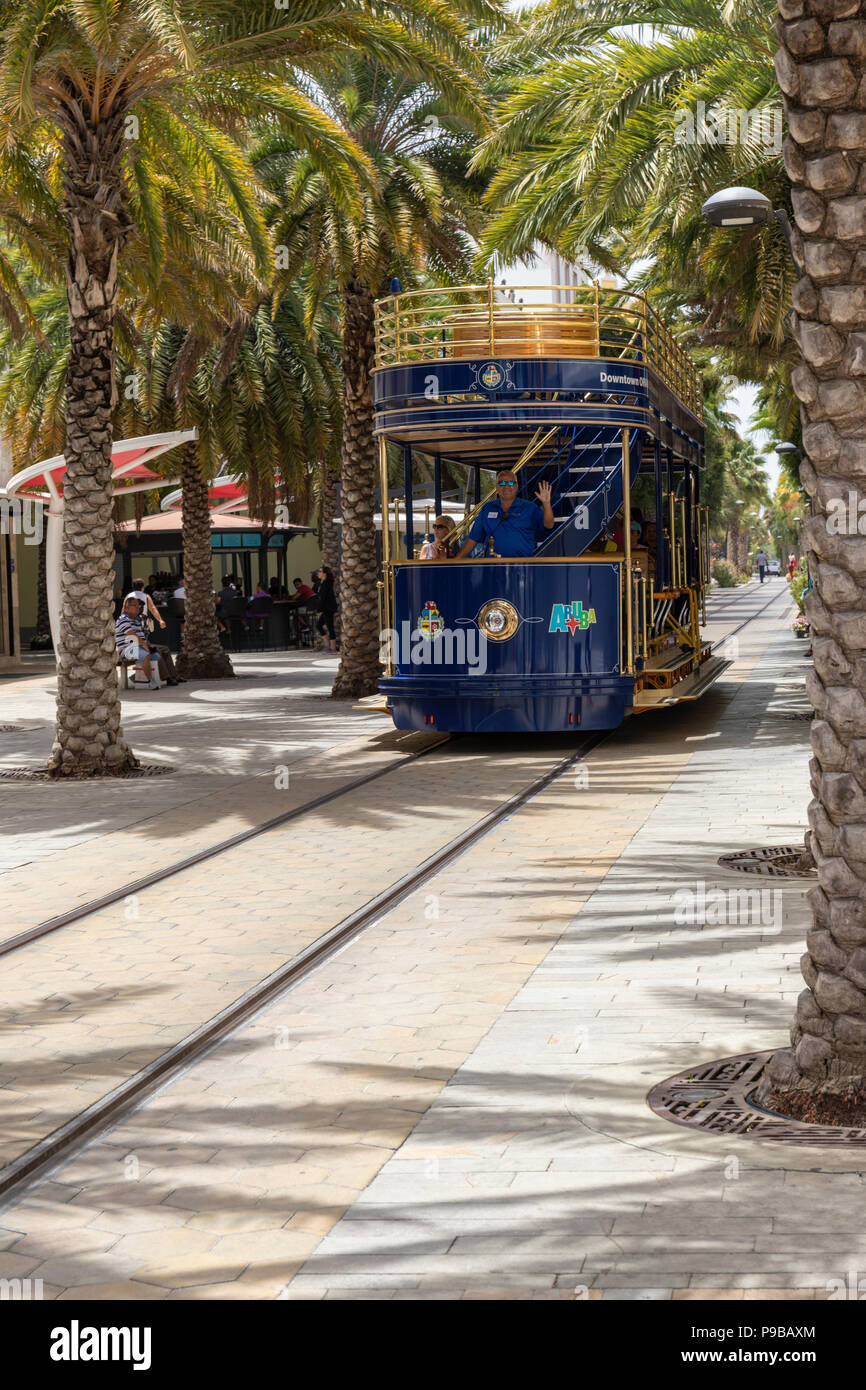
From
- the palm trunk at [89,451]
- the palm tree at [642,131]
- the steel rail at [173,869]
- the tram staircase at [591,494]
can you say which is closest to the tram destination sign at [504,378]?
the tram staircase at [591,494]

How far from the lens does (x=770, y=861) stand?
9.84m

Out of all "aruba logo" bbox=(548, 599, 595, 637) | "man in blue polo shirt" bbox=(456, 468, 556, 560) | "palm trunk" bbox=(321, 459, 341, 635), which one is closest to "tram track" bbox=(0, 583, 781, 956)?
"aruba logo" bbox=(548, 599, 595, 637)

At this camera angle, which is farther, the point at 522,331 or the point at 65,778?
the point at 522,331

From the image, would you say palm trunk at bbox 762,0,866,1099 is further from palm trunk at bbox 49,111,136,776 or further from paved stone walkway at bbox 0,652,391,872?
palm trunk at bbox 49,111,136,776

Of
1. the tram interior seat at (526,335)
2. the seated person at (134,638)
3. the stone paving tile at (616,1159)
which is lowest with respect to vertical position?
the stone paving tile at (616,1159)

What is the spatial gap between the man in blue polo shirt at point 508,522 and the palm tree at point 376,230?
559 cm

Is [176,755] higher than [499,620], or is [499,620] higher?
[499,620]

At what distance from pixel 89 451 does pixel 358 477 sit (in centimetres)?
734

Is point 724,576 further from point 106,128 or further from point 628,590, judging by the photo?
point 106,128

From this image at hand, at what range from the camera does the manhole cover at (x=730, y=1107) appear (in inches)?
209

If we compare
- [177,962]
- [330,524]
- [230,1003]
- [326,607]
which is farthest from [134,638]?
[230,1003]

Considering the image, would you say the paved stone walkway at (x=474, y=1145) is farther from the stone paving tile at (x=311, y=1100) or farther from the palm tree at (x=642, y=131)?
the palm tree at (x=642, y=131)

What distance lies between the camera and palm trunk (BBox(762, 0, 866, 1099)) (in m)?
5.43

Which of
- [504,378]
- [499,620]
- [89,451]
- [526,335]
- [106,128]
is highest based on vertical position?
[106,128]
